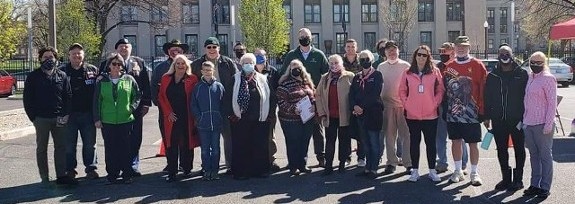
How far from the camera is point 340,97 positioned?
30.5 feet

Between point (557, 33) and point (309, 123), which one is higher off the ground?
point (557, 33)

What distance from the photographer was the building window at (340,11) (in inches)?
2544

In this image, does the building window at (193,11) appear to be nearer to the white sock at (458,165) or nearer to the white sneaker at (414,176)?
the white sneaker at (414,176)

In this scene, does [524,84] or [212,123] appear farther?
[212,123]

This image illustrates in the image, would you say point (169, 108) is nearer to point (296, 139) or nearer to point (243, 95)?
point (243, 95)

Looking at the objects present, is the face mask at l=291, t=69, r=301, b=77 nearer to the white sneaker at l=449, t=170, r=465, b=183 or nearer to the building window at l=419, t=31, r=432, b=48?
the white sneaker at l=449, t=170, r=465, b=183

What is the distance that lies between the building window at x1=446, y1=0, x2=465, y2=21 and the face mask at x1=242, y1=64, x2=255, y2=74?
59240 millimetres

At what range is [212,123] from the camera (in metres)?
8.99

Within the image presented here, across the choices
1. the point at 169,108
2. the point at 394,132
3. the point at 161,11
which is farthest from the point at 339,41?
the point at 169,108

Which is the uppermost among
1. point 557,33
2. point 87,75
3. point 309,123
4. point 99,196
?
point 557,33

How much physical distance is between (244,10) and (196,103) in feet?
108

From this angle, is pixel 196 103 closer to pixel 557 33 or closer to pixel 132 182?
pixel 132 182

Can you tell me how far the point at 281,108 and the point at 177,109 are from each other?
155cm

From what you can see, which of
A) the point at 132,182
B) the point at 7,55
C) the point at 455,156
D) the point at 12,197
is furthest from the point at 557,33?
the point at 7,55
